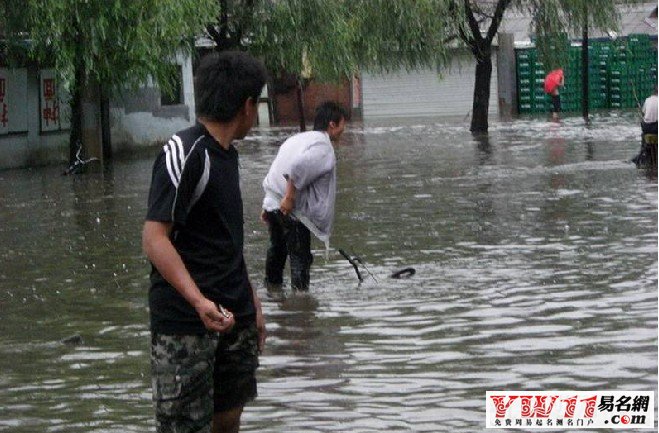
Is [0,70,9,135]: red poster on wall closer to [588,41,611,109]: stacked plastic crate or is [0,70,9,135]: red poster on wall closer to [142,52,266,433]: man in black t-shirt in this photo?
[142,52,266,433]: man in black t-shirt

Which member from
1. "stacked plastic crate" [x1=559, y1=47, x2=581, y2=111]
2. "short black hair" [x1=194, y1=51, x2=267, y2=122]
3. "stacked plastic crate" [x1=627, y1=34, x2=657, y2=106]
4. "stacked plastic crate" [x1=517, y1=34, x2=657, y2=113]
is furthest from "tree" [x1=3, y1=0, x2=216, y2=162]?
Answer: "stacked plastic crate" [x1=627, y1=34, x2=657, y2=106]

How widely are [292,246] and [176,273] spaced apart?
6.12 meters

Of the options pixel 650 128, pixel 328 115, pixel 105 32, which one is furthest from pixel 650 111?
pixel 328 115

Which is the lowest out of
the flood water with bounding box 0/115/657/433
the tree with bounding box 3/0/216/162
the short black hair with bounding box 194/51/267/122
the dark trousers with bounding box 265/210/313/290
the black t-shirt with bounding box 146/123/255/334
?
the flood water with bounding box 0/115/657/433

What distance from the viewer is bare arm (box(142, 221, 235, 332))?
212 inches

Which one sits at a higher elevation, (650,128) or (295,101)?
(295,101)

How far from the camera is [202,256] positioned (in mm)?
5555

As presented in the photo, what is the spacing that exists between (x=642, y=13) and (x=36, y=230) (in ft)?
138

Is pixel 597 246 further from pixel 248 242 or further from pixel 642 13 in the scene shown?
pixel 642 13

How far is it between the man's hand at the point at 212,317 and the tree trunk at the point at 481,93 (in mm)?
33486

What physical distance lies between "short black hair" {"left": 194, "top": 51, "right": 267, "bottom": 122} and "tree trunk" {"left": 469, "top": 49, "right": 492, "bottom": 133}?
109ft

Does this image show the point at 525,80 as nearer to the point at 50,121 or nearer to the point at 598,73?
the point at 598,73

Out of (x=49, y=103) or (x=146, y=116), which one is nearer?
(x=49, y=103)

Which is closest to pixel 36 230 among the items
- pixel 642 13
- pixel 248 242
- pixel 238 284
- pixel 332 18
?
pixel 248 242
